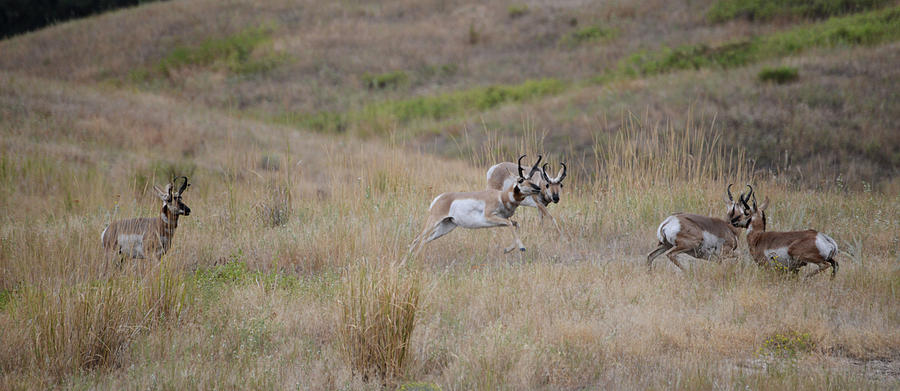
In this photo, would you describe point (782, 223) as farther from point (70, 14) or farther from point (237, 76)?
point (70, 14)

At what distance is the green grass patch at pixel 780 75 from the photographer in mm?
23484

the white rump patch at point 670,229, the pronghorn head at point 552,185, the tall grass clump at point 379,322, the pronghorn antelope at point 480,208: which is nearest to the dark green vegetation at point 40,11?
the pronghorn antelope at point 480,208

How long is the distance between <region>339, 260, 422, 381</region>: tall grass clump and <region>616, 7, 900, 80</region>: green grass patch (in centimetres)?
2476

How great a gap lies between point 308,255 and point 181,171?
31.5 ft

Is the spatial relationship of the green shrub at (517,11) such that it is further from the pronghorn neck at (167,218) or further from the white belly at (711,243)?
the pronghorn neck at (167,218)

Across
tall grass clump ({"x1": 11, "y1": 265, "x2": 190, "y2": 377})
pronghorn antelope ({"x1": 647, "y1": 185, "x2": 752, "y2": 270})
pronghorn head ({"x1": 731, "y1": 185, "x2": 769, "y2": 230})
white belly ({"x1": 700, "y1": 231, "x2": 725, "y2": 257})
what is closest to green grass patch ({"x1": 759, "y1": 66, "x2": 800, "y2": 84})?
pronghorn head ({"x1": 731, "y1": 185, "x2": 769, "y2": 230})

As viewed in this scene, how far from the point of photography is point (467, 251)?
9828mm


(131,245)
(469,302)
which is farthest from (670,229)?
(131,245)

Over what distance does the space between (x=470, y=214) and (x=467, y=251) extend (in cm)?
149

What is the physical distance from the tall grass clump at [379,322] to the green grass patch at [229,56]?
33.8 meters

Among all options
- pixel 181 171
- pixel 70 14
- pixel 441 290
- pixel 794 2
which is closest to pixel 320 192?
pixel 181 171

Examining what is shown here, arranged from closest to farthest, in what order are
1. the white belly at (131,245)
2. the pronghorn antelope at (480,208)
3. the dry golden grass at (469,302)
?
the dry golden grass at (469,302)
the white belly at (131,245)
the pronghorn antelope at (480,208)

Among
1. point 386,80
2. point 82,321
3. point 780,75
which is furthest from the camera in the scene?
point 386,80

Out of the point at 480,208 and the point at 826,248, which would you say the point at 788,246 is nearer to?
the point at 826,248
